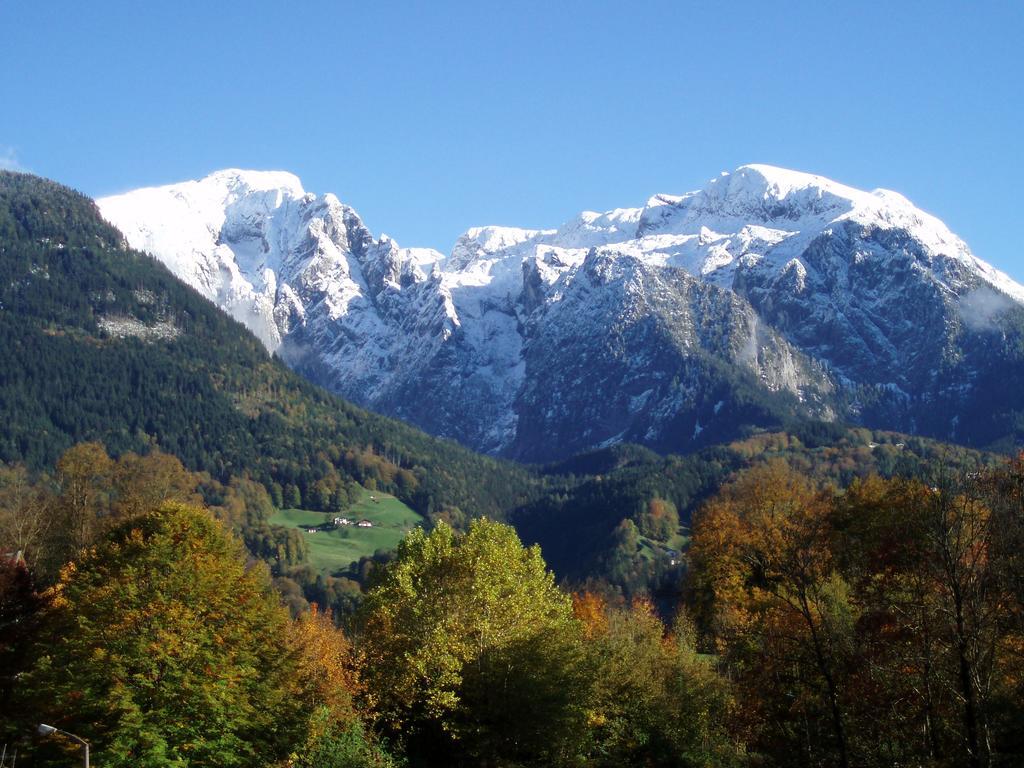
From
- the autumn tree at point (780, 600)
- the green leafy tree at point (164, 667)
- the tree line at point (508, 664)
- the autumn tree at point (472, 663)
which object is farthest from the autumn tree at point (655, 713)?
the green leafy tree at point (164, 667)

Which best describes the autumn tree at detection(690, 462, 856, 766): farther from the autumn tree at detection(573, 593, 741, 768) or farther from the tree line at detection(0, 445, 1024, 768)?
the autumn tree at detection(573, 593, 741, 768)

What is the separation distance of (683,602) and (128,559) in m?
59.6

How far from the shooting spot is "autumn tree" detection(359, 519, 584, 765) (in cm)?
5659

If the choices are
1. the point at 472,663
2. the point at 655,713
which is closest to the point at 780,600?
the point at 655,713

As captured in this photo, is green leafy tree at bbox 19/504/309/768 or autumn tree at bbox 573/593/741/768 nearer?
green leafy tree at bbox 19/504/309/768

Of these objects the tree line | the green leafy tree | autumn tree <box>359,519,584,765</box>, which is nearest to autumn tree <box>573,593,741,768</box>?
the tree line

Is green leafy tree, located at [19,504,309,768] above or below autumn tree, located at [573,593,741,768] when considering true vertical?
above

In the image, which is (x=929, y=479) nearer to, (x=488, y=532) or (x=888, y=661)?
(x=888, y=661)

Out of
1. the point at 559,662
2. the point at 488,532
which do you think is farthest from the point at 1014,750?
the point at 488,532

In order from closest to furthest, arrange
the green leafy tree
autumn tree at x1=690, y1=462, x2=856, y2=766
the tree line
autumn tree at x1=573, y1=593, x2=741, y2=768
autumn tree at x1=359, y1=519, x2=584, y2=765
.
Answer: the tree line → autumn tree at x1=690, y1=462, x2=856, y2=766 → the green leafy tree → autumn tree at x1=359, y1=519, x2=584, y2=765 → autumn tree at x1=573, y1=593, x2=741, y2=768

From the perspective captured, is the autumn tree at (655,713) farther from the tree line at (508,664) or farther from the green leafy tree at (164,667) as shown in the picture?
the green leafy tree at (164,667)

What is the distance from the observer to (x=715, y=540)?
317 feet

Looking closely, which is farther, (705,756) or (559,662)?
(705,756)

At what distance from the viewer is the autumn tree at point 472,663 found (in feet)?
186
